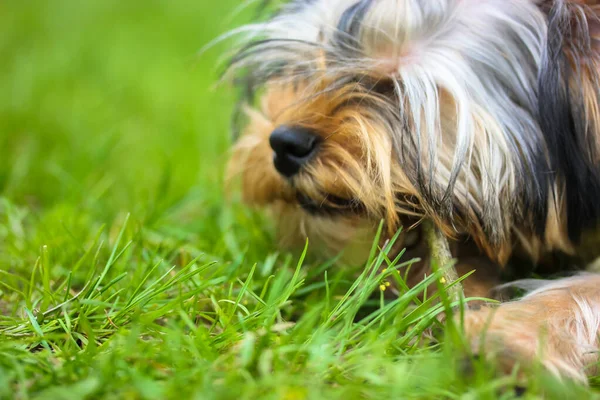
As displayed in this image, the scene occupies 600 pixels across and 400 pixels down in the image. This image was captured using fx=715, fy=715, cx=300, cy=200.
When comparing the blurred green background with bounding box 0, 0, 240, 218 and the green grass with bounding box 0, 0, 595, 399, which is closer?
the green grass with bounding box 0, 0, 595, 399

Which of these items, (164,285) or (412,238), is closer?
(164,285)

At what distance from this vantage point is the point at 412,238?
95.4 inches

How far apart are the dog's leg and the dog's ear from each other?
0.33 meters

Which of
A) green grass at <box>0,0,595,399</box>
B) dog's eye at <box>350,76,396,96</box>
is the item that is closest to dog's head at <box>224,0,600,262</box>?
dog's eye at <box>350,76,396,96</box>

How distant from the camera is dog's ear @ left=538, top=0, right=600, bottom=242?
7.17 feet

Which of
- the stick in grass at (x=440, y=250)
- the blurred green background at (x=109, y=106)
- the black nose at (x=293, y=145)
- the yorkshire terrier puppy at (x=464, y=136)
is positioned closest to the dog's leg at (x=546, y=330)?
the yorkshire terrier puppy at (x=464, y=136)

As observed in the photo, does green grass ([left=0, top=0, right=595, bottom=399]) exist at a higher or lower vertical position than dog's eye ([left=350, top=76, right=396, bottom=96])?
lower

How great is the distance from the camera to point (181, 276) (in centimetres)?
219

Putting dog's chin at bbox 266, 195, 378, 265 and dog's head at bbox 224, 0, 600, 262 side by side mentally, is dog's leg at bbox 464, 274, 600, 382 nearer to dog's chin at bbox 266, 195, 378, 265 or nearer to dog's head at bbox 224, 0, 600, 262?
dog's head at bbox 224, 0, 600, 262

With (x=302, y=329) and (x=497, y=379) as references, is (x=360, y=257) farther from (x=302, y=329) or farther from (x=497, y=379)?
(x=497, y=379)

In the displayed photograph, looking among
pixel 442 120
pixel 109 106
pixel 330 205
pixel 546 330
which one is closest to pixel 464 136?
pixel 442 120

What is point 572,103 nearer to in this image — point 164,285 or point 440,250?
point 440,250

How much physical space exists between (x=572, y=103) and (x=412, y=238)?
26.2 inches

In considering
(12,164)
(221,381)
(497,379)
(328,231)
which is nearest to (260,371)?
(221,381)
